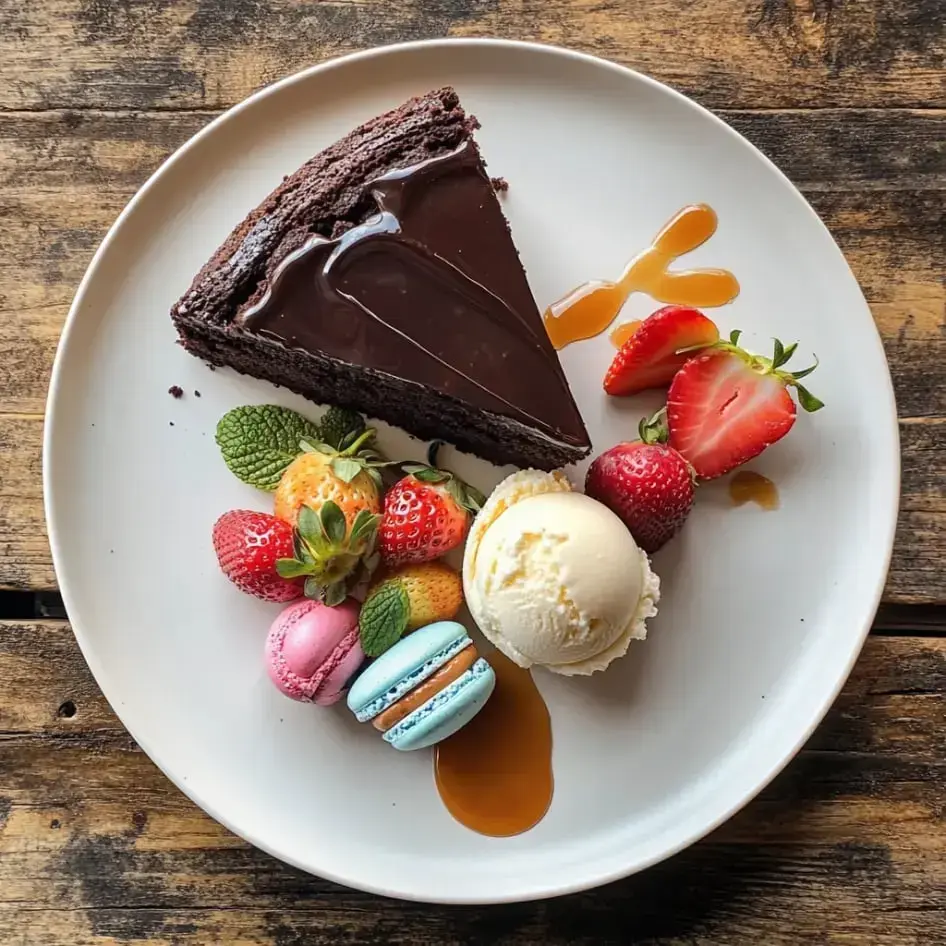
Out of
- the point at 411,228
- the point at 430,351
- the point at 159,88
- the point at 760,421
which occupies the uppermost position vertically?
the point at 159,88

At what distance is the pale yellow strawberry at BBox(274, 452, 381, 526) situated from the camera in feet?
5.44

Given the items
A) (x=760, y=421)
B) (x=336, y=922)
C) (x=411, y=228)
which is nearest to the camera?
(x=411, y=228)

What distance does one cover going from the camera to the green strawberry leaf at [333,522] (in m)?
1.57

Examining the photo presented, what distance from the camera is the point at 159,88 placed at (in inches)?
73.8

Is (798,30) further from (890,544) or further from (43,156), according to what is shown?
(43,156)

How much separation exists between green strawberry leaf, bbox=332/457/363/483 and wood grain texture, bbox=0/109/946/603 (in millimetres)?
682

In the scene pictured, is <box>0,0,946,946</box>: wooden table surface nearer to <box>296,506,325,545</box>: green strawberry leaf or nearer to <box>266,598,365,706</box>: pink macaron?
<box>266,598,365,706</box>: pink macaron

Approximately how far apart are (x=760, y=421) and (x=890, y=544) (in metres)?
0.37

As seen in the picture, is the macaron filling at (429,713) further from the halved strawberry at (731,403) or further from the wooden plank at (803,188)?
the wooden plank at (803,188)

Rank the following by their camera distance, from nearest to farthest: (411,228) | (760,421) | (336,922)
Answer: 1. (411,228)
2. (760,421)
3. (336,922)

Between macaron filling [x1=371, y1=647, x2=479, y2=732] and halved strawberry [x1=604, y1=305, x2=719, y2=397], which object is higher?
halved strawberry [x1=604, y1=305, x2=719, y2=397]

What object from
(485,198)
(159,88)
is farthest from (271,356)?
(159,88)

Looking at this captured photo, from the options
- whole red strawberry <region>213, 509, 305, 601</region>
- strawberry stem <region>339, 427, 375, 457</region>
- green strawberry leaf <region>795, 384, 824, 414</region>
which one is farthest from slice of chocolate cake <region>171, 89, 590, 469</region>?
green strawberry leaf <region>795, 384, 824, 414</region>

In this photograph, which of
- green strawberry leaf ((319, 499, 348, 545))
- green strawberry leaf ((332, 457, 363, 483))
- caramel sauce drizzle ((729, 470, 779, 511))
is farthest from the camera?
caramel sauce drizzle ((729, 470, 779, 511))
